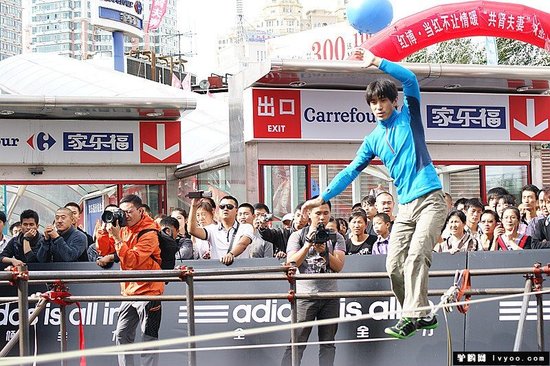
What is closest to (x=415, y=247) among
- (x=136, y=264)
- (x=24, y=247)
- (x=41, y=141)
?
(x=136, y=264)

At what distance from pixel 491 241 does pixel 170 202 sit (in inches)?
315

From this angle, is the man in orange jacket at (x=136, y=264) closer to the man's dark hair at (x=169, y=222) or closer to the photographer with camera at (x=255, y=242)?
the photographer with camera at (x=255, y=242)

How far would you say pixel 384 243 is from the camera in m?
9.53

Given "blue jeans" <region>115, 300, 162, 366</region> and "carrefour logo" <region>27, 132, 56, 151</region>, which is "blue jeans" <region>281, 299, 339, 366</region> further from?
"carrefour logo" <region>27, 132, 56, 151</region>

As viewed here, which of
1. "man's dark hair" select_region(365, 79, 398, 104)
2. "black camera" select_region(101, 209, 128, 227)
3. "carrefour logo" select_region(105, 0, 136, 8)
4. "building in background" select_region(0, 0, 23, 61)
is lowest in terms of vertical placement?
"black camera" select_region(101, 209, 128, 227)

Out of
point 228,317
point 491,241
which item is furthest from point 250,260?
point 491,241

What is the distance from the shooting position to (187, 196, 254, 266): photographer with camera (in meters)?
9.43

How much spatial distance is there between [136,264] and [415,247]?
301 centimetres

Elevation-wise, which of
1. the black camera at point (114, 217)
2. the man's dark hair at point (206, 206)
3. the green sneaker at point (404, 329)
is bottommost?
the green sneaker at point (404, 329)

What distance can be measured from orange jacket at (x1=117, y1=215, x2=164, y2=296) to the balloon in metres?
6.37

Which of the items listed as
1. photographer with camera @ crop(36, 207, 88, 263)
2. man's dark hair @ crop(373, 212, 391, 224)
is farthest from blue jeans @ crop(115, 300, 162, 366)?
man's dark hair @ crop(373, 212, 391, 224)

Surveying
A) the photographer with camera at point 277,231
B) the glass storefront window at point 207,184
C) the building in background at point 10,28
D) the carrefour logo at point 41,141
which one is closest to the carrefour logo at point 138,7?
the glass storefront window at point 207,184

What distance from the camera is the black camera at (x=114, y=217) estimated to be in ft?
27.3

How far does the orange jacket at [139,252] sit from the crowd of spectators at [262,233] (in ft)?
1.40
